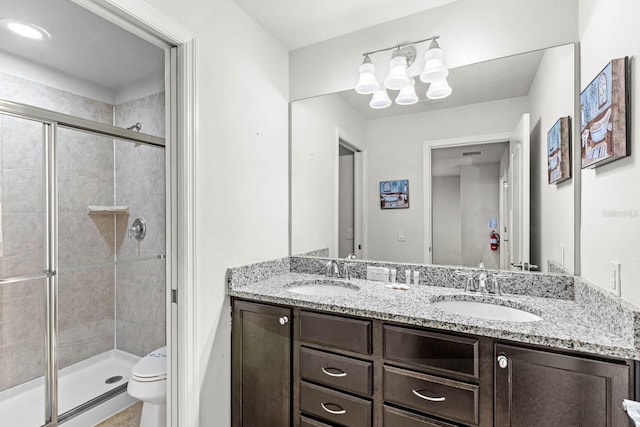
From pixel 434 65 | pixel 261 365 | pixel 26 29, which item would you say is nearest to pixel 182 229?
pixel 261 365

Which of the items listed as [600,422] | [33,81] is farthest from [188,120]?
[600,422]

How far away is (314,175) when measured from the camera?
2.19 metres

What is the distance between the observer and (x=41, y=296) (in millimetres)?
2203

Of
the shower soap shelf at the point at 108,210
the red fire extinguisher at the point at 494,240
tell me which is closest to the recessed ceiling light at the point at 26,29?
the shower soap shelf at the point at 108,210

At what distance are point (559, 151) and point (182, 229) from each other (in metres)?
1.79

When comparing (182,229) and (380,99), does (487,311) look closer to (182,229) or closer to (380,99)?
(380,99)

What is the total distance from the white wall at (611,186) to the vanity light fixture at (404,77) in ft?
1.99

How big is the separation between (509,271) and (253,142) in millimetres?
1575

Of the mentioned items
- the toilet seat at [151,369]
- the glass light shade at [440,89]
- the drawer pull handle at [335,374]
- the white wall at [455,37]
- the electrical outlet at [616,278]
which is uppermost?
the white wall at [455,37]

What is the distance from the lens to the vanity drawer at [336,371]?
1.29 m

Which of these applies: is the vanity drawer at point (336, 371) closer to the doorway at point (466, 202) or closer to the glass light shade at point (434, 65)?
the doorway at point (466, 202)

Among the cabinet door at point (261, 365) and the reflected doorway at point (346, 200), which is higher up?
the reflected doorway at point (346, 200)

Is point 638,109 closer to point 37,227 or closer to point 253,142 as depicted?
point 253,142

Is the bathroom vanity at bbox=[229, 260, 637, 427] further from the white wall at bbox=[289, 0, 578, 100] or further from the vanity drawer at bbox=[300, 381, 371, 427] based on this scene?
the white wall at bbox=[289, 0, 578, 100]
